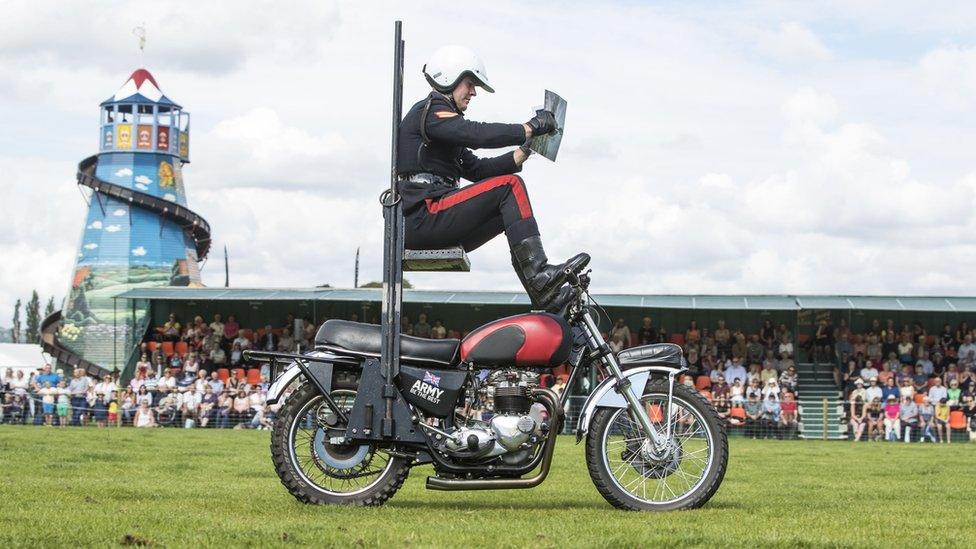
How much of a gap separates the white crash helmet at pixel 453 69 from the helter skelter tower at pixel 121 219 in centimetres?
5156

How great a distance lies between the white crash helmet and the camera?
6996 mm

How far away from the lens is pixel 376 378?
6953 mm

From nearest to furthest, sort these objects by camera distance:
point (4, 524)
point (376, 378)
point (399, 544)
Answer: point (399, 544) < point (4, 524) < point (376, 378)

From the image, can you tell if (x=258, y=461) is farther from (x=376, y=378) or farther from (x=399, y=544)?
(x=399, y=544)

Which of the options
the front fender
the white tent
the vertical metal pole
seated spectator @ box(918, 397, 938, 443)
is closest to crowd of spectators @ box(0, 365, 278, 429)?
seated spectator @ box(918, 397, 938, 443)

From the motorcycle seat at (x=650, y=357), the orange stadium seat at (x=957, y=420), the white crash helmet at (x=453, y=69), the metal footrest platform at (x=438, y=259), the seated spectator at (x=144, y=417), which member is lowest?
the seated spectator at (x=144, y=417)

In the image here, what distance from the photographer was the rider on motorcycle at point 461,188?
22.3 feet

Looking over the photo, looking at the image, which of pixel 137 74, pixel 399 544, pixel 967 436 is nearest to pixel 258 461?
pixel 399 544

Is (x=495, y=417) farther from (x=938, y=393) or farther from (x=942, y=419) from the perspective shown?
(x=938, y=393)

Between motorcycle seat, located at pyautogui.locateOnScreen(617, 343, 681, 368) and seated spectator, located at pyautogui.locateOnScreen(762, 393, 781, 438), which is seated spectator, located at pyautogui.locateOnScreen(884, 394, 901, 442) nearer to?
seated spectator, located at pyautogui.locateOnScreen(762, 393, 781, 438)

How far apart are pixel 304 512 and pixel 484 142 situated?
7.12 ft

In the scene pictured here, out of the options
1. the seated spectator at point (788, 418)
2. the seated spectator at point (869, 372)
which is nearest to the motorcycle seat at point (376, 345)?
the seated spectator at point (788, 418)

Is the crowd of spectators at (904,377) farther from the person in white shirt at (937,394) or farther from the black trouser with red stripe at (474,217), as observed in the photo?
the black trouser with red stripe at (474,217)

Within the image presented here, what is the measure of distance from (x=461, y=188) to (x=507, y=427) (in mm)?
1309
